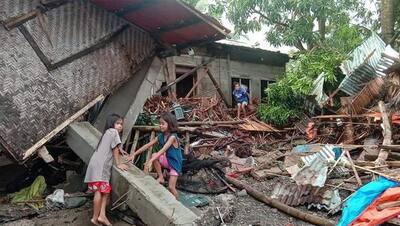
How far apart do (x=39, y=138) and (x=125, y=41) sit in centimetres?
254

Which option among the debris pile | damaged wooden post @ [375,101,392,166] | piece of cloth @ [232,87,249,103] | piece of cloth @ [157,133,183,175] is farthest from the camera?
piece of cloth @ [232,87,249,103]

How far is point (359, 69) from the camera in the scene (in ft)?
40.0

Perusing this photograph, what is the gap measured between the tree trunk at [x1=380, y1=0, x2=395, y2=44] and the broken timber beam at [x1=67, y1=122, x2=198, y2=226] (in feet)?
39.2

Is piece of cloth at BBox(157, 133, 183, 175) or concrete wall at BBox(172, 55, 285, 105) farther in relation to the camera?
concrete wall at BBox(172, 55, 285, 105)

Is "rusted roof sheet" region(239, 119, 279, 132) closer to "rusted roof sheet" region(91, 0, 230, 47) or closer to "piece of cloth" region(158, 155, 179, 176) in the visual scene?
"rusted roof sheet" region(91, 0, 230, 47)

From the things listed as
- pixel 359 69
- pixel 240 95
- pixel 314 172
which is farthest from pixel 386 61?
pixel 314 172

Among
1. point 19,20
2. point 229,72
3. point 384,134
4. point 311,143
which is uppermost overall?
point 19,20

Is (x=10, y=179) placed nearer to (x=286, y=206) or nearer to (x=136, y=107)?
(x=136, y=107)

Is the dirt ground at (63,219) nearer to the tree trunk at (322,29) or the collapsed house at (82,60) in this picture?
the collapsed house at (82,60)

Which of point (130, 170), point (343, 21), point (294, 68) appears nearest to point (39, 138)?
point (130, 170)

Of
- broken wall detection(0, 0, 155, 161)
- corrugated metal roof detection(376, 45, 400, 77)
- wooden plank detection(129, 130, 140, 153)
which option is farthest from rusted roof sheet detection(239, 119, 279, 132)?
broken wall detection(0, 0, 155, 161)

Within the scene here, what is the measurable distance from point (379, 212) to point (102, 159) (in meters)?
3.98

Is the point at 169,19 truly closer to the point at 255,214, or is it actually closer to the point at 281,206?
the point at 255,214

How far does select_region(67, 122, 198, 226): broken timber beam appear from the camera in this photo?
4.91 m
